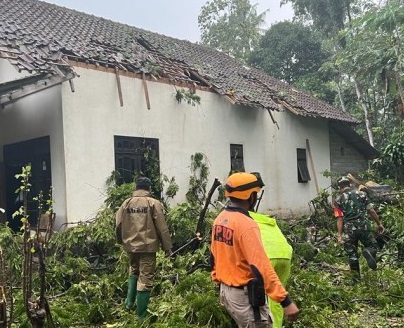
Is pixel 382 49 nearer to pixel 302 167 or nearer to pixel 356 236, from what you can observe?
pixel 302 167

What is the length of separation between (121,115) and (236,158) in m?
4.32

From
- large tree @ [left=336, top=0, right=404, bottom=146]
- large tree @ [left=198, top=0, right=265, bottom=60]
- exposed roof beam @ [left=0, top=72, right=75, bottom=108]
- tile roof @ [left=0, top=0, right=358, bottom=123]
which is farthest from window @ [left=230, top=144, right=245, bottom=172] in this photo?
large tree @ [left=198, top=0, right=265, bottom=60]

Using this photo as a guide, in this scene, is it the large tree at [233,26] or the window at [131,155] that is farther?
the large tree at [233,26]

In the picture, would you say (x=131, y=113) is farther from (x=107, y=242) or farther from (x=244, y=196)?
(x=244, y=196)

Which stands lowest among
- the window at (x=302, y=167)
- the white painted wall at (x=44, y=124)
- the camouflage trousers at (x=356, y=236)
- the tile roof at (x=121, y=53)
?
the camouflage trousers at (x=356, y=236)

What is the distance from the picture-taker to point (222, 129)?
42.9 feet

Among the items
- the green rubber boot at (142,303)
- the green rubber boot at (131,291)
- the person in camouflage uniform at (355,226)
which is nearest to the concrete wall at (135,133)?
the green rubber boot at (131,291)

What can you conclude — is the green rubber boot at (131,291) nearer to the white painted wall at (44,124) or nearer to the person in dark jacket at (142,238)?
the person in dark jacket at (142,238)

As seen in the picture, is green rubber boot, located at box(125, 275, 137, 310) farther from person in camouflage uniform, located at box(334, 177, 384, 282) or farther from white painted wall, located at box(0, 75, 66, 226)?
white painted wall, located at box(0, 75, 66, 226)

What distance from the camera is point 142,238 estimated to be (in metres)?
5.48

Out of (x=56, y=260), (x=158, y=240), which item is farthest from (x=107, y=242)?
(x=158, y=240)

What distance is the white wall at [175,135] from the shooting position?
9578 millimetres

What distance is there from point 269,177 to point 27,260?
1162 cm

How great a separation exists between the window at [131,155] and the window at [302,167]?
21.5 ft
